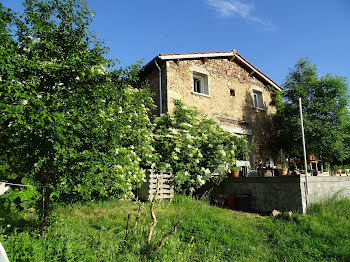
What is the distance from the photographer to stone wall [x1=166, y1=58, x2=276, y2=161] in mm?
9945

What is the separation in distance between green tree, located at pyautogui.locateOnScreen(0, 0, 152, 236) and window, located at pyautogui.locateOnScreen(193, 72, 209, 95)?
7490 millimetres

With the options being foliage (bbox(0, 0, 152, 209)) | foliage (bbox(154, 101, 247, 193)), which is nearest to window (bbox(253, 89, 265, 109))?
foliage (bbox(154, 101, 247, 193))

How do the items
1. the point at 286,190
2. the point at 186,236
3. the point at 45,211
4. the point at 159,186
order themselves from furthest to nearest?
the point at 159,186 → the point at 286,190 → the point at 186,236 → the point at 45,211

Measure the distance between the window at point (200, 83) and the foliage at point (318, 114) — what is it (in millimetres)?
4159

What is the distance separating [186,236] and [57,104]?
3095 mm

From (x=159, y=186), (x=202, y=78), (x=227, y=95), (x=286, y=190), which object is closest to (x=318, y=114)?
(x=227, y=95)

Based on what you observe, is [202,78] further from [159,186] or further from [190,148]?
[159,186]

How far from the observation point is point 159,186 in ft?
22.3

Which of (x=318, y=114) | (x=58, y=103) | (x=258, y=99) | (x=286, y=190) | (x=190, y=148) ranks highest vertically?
(x=258, y=99)

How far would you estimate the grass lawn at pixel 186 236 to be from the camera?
2.86m

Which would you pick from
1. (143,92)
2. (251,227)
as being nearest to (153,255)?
(251,227)

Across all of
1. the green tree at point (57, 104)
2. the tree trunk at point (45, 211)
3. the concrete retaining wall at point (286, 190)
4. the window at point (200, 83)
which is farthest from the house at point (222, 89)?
the tree trunk at point (45, 211)

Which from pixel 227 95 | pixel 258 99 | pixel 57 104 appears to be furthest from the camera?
pixel 258 99

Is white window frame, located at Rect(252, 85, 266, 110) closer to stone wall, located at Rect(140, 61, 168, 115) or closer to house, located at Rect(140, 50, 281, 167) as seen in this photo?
house, located at Rect(140, 50, 281, 167)
